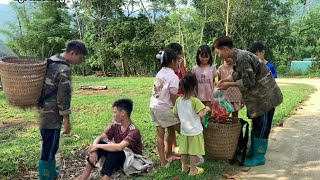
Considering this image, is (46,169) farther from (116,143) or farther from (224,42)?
(224,42)

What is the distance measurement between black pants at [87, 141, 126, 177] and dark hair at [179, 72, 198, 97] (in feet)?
3.38

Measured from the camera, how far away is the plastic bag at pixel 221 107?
4.67 metres

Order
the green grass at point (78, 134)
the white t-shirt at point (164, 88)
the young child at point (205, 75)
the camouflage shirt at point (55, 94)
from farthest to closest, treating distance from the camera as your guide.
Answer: the young child at point (205, 75) < the green grass at point (78, 134) < the white t-shirt at point (164, 88) < the camouflage shirt at point (55, 94)

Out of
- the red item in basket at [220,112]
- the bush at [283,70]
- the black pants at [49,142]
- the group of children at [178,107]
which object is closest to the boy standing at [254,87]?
the red item in basket at [220,112]

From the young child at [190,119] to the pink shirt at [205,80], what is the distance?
2.22 feet

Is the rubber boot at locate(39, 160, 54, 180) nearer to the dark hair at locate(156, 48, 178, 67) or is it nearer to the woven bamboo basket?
the woven bamboo basket

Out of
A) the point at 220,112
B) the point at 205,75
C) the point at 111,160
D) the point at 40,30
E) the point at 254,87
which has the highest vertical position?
the point at 40,30

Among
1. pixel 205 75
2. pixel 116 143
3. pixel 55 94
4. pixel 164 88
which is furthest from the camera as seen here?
pixel 205 75

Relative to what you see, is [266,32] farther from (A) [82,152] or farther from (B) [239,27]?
(A) [82,152]

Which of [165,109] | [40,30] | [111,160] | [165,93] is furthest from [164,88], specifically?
[40,30]

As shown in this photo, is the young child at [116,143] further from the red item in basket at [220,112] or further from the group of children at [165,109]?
the red item in basket at [220,112]

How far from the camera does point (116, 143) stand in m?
4.05

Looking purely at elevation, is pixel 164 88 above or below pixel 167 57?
below

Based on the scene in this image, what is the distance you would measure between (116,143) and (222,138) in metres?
1.38
